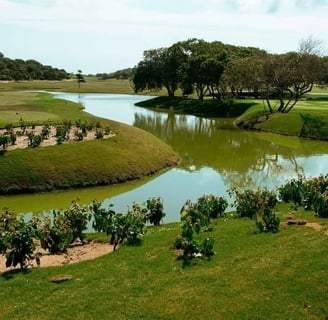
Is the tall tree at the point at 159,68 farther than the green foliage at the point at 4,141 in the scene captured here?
Yes

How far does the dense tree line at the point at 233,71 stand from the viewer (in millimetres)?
55375

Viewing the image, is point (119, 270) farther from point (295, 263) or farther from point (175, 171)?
point (175, 171)

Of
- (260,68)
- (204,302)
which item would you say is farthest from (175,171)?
(260,68)

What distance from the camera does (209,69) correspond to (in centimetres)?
7369

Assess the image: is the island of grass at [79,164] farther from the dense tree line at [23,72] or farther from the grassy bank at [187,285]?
the dense tree line at [23,72]

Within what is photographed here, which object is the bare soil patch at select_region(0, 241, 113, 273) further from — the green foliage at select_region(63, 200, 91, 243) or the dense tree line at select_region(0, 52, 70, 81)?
the dense tree line at select_region(0, 52, 70, 81)

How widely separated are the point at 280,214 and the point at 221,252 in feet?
17.9

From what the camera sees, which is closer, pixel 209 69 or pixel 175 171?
pixel 175 171

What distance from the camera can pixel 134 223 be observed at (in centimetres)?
1485

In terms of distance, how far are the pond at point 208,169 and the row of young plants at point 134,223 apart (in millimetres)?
4076

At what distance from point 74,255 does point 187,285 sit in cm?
468

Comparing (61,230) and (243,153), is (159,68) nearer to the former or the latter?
(243,153)

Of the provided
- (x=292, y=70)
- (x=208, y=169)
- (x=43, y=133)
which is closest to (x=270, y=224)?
(x=208, y=169)

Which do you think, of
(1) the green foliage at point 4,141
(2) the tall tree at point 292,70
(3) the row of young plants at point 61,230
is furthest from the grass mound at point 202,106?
(3) the row of young plants at point 61,230
